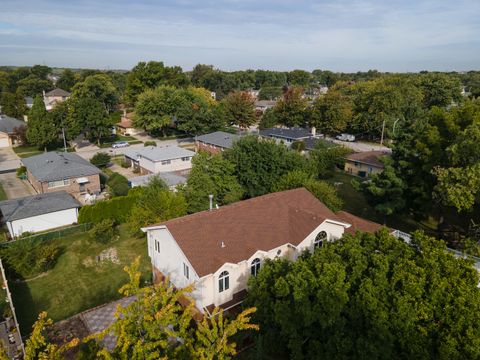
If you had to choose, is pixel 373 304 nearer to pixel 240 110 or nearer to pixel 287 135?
pixel 287 135

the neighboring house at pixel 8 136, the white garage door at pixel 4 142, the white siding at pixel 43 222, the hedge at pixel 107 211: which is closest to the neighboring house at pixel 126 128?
the neighboring house at pixel 8 136

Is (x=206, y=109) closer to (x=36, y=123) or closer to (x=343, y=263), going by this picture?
(x=36, y=123)

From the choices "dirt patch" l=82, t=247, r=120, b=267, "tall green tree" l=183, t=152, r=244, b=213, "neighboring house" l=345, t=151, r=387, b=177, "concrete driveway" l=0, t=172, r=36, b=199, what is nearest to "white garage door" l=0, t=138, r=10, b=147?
"concrete driveway" l=0, t=172, r=36, b=199

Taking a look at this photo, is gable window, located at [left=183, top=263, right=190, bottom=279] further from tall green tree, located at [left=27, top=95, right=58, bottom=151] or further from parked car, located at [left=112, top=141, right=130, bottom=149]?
parked car, located at [left=112, top=141, right=130, bottom=149]

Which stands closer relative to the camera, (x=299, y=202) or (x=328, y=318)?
(x=328, y=318)

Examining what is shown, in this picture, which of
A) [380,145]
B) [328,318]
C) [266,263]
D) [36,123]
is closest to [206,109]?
[36,123]

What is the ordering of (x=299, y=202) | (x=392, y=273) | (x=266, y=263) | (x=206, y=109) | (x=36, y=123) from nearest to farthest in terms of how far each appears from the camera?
1. (x=392, y=273)
2. (x=266, y=263)
3. (x=299, y=202)
4. (x=36, y=123)
5. (x=206, y=109)

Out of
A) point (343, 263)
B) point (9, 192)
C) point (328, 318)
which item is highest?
point (343, 263)
